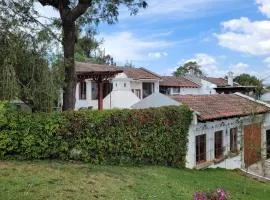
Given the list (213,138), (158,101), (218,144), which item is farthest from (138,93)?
(213,138)

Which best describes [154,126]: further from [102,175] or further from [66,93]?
[102,175]

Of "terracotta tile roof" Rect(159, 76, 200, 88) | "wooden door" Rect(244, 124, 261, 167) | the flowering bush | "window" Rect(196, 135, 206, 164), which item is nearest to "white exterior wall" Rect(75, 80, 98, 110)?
"wooden door" Rect(244, 124, 261, 167)

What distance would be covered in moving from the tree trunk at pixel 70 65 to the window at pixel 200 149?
7.74 metres

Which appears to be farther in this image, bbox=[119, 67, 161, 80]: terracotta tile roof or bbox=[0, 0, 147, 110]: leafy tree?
bbox=[119, 67, 161, 80]: terracotta tile roof

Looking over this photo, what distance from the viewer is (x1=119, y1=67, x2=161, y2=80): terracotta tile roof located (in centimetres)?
4816

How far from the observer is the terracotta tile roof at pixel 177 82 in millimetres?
57513

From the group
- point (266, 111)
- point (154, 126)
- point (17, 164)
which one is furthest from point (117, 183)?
point (266, 111)

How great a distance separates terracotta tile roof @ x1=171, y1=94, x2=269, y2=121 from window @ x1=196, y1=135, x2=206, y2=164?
1.26 metres

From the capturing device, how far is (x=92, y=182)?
13.5 m

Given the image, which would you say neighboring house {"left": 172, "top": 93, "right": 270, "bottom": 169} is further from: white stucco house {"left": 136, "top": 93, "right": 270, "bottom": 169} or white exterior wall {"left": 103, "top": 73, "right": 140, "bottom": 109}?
white exterior wall {"left": 103, "top": 73, "right": 140, "bottom": 109}

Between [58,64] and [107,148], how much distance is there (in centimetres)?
364

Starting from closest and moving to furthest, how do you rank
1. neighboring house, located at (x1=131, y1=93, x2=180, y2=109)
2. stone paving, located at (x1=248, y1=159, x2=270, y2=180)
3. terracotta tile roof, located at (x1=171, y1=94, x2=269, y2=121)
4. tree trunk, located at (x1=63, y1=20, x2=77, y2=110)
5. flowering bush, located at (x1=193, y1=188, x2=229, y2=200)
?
flowering bush, located at (x1=193, y1=188, x2=229, y2=200) < tree trunk, located at (x1=63, y1=20, x2=77, y2=110) < terracotta tile roof, located at (x1=171, y1=94, x2=269, y2=121) < neighboring house, located at (x1=131, y1=93, x2=180, y2=109) < stone paving, located at (x1=248, y1=159, x2=270, y2=180)

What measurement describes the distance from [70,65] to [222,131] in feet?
38.7

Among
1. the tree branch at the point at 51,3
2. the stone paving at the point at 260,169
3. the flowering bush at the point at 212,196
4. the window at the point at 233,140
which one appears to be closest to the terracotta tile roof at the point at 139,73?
the window at the point at 233,140
